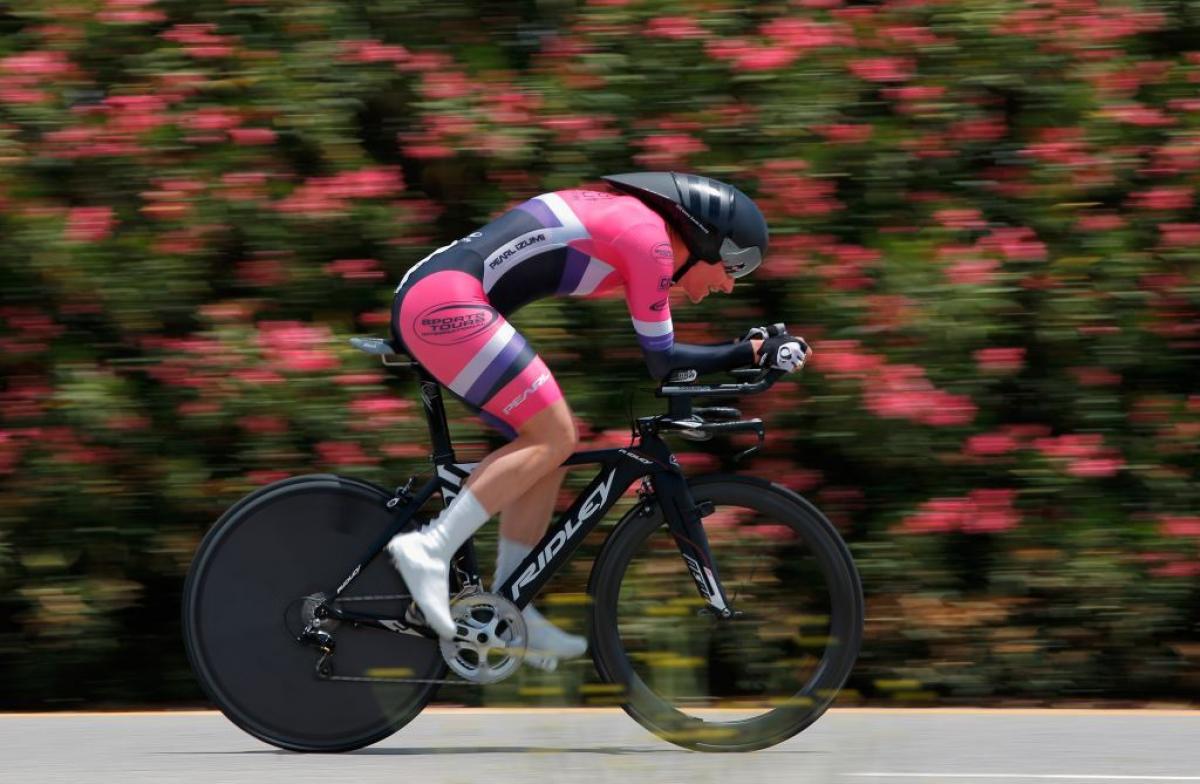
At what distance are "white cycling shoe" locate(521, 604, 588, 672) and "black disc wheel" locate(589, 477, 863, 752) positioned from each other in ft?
0.24

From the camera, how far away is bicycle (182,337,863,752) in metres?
5.71

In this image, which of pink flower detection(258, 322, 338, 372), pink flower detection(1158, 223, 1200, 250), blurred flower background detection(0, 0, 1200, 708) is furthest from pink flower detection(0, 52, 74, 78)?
pink flower detection(1158, 223, 1200, 250)

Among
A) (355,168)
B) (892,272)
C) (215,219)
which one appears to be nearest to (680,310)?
(892,272)

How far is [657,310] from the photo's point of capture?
5586 millimetres

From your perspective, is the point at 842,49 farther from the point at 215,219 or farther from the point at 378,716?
the point at 378,716

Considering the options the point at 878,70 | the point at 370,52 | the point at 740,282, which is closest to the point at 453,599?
the point at 740,282

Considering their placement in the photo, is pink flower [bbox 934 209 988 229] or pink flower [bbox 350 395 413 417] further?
pink flower [bbox 934 209 988 229]

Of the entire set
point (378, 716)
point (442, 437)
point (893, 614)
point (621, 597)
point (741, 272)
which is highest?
point (741, 272)

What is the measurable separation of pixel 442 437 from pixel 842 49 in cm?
261

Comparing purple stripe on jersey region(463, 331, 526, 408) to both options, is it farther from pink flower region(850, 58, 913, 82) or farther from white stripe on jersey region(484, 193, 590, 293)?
pink flower region(850, 58, 913, 82)

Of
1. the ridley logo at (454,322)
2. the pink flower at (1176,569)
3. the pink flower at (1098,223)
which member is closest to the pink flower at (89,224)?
the ridley logo at (454,322)

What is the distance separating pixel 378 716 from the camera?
586 centimetres

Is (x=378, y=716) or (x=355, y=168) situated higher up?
(x=355, y=168)

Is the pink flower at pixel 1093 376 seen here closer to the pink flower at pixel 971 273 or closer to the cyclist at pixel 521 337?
the pink flower at pixel 971 273
